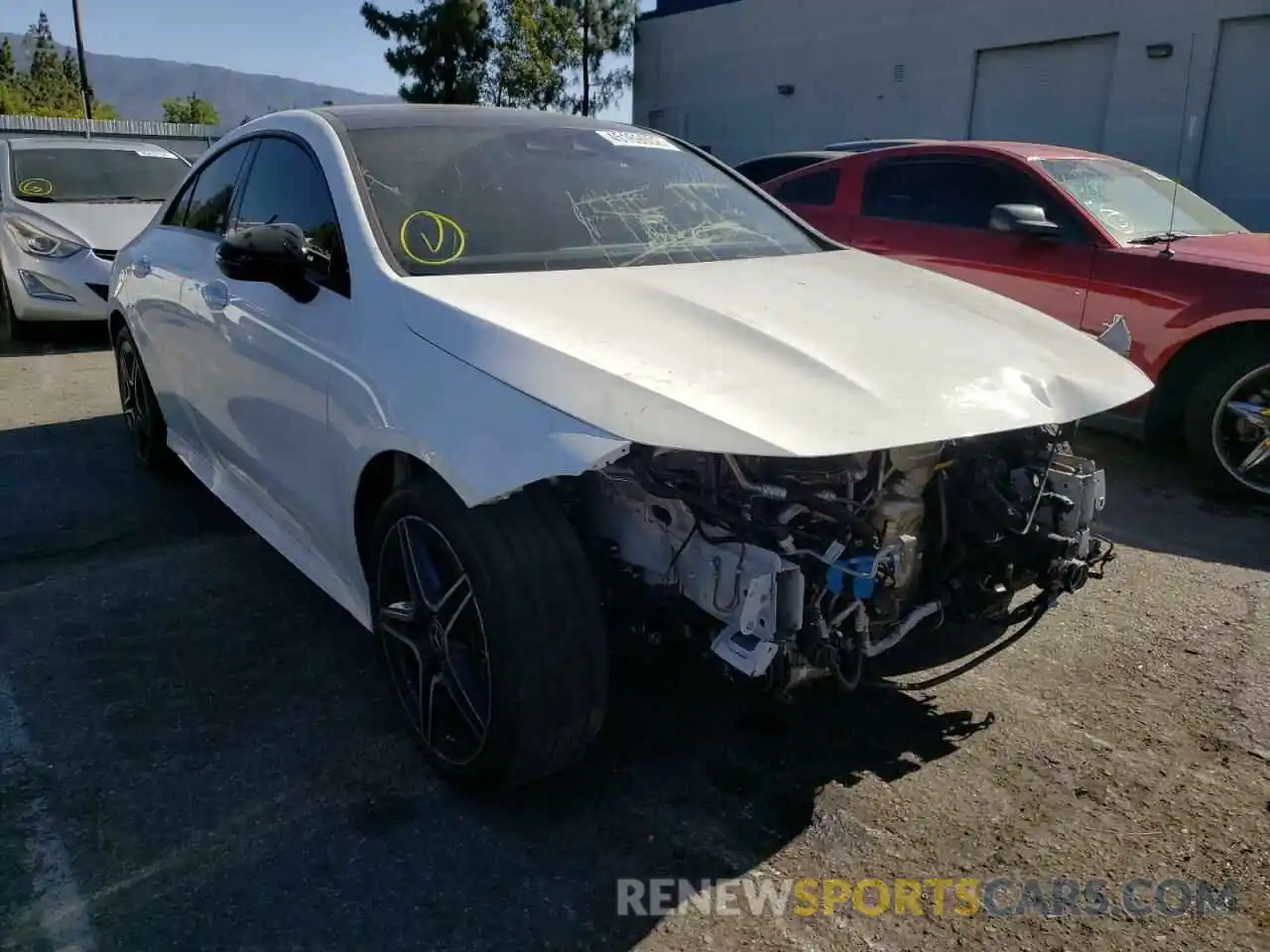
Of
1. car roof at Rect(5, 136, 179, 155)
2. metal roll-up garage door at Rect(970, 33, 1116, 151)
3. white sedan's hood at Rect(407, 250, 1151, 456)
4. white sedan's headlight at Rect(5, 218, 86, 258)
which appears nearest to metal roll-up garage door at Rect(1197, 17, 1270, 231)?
metal roll-up garage door at Rect(970, 33, 1116, 151)

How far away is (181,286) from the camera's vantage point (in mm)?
3887

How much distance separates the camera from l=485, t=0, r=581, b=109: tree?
30.4 m

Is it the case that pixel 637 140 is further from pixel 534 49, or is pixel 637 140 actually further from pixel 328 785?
pixel 534 49

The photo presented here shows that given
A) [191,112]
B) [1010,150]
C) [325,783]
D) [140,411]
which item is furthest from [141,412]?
[191,112]

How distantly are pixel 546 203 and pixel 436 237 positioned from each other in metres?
0.42

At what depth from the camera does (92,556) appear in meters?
3.97

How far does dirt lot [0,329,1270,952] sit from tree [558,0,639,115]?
28344 millimetres

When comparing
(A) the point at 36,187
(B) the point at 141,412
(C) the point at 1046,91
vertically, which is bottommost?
(B) the point at 141,412

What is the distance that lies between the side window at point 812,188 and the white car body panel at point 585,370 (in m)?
3.62

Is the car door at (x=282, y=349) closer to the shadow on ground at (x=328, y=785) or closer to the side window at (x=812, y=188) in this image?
the shadow on ground at (x=328, y=785)

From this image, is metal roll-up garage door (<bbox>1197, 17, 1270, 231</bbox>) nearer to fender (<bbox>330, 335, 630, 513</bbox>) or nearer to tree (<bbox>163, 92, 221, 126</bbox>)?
fender (<bbox>330, 335, 630, 513</bbox>)

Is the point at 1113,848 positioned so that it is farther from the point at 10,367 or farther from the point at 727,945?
the point at 10,367

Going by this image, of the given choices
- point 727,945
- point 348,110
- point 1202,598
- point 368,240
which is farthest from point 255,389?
point 1202,598

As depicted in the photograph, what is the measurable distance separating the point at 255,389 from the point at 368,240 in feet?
2.52
